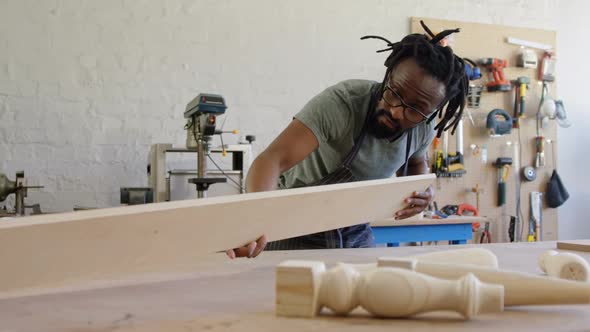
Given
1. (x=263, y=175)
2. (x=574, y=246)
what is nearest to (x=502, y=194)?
(x=574, y=246)

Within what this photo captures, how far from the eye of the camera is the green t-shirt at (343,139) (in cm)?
148

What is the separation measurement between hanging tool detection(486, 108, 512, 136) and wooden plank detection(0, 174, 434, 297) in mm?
3002

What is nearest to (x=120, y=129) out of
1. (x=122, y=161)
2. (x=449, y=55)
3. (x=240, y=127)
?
(x=122, y=161)

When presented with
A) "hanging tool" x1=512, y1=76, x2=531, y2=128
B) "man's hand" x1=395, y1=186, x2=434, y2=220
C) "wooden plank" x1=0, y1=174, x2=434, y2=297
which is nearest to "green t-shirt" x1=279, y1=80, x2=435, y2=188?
"man's hand" x1=395, y1=186, x2=434, y2=220

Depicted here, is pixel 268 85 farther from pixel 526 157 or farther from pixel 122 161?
pixel 526 157

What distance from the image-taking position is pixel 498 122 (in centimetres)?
374

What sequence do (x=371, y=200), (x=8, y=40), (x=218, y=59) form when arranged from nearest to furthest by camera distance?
(x=371, y=200), (x=8, y=40), (x=218, y=59)

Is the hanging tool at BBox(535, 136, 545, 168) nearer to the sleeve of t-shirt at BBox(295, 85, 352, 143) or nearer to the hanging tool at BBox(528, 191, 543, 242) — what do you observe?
the hanging tool at BBox(528, 191, 543, 242)

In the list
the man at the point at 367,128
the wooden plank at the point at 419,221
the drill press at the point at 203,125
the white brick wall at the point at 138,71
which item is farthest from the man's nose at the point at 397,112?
the white brick wall at the point at 138,71

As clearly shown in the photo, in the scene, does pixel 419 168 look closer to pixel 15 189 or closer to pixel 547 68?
pixel 15 189

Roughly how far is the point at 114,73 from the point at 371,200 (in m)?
2.46

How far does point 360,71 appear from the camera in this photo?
3.67 metres

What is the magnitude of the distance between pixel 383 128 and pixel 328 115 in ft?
0.62

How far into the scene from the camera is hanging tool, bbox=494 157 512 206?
3.80 m
